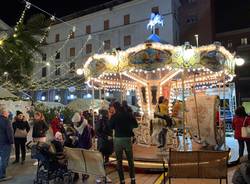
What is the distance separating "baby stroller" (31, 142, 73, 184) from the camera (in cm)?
658

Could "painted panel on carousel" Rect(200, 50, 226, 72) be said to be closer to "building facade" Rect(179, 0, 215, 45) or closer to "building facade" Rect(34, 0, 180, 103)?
"building facade" Rect(34, 0, 180, 103)

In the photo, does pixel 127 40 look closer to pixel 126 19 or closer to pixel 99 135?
pixel 126 19

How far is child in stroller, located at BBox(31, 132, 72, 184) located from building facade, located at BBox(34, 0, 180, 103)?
22796 millimetres

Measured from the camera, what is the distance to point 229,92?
23.3 metres

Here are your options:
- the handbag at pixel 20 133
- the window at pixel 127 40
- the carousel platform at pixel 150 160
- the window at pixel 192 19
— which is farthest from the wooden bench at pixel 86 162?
the window at pixel 192 19

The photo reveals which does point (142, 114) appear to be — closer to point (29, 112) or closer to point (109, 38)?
point (29, 112)

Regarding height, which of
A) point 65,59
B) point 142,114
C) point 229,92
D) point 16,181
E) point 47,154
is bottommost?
point 16,181

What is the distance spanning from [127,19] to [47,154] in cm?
2858

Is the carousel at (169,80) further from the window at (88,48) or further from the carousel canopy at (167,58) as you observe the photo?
the window at (88,48)

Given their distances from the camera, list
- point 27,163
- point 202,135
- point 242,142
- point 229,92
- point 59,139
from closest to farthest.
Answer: point 59,139, point 242,142, point 27,163, point 202,135, point 229,92

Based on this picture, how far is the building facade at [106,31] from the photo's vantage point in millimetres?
31078

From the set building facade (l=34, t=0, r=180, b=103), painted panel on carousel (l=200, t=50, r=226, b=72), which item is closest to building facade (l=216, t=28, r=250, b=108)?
building facade (l=34, t=0, r=180, b=103)

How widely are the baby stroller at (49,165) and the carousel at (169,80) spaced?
2258 millimetres

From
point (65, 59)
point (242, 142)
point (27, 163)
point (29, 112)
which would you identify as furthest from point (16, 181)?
point (65, 59)
